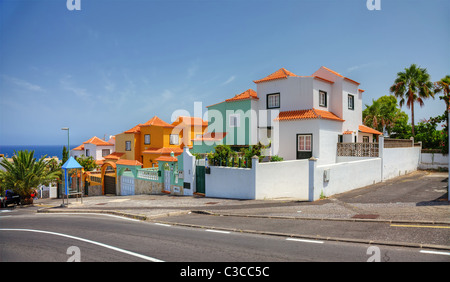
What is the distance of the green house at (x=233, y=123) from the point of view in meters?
27.2

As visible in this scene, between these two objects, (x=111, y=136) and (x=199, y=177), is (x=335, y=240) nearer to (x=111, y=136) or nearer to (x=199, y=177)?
(x=199, y=177)

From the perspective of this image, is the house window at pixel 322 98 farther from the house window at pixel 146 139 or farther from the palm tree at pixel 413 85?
the house window at pixel 146 139

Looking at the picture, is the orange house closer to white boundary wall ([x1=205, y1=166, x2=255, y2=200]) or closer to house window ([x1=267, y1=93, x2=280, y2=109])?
house window ([x1=267, y1=93, x2=280, y2=109])

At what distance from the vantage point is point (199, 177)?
1908cm

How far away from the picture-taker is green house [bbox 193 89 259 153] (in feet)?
89.3

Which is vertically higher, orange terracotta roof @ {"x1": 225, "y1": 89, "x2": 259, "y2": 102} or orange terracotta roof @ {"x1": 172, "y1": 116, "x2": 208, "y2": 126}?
orange terracotta roof @ {"x1": 225, "y1": 89, "x2": 259, "y2": 102}

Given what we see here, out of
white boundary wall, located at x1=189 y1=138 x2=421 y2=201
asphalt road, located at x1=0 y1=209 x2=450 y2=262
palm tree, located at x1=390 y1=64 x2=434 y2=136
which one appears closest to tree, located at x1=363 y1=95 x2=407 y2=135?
palm tree, located at x1=390 y1=64 x2=434 y2=136

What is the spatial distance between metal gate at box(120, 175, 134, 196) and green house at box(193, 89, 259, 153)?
277 inches

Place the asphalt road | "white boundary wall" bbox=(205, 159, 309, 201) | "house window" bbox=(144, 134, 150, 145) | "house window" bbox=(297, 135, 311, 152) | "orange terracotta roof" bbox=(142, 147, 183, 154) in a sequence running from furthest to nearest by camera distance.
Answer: "house window" bbox=(144, 134, 150, 145) → "orange terracotta roof" bbox=(142, 147, 183, 154) → "house window" bbox=(297, 135, 311, 152) → "white boundary wall" bbox=(205, 159, 309, 201) → the asphalt road
